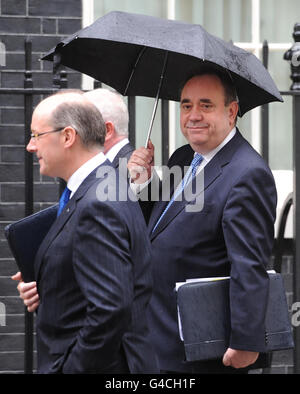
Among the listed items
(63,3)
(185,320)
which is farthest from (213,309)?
(63,3)

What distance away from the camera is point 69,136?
10.8 ft

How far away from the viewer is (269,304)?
13.0 feet

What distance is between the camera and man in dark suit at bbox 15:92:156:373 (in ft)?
10.1

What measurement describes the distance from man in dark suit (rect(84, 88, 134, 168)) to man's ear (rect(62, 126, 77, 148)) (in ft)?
4.28

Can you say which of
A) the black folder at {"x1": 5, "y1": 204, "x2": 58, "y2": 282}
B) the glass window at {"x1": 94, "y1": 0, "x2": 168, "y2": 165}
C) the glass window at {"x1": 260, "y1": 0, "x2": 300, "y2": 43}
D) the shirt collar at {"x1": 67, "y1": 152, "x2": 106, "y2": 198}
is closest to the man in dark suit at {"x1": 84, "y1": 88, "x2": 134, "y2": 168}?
the black folder at {"x1": 5, "y1": 204, "x2": 58, "y2": 282}

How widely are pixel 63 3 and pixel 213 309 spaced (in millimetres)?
3072

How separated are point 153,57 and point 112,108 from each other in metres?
0.32

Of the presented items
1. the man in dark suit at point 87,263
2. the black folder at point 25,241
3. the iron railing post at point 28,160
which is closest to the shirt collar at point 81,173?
the man in dark suit at point 87,263

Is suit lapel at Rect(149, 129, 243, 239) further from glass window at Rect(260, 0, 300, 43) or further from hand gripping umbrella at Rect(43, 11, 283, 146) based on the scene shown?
glass window at Rect(260, 0, 300, 43)

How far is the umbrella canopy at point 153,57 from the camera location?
396cm

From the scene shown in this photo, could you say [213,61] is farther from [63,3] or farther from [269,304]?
[63,3]

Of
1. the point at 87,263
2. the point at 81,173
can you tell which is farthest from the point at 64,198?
the point at 87,263

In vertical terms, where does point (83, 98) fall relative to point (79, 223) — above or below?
above

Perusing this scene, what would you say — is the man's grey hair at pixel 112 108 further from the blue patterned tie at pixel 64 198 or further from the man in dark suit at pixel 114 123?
the blue patterned tie at pixel 64 198
